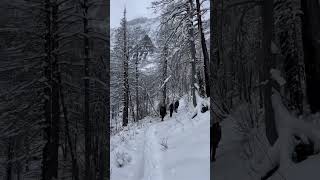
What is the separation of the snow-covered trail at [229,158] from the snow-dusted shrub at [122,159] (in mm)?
1244

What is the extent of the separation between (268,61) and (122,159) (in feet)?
6.72

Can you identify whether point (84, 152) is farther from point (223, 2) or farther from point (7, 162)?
point (223, 2)

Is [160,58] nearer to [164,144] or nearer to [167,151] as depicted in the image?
[164,144]

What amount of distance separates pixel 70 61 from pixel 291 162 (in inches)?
87.1

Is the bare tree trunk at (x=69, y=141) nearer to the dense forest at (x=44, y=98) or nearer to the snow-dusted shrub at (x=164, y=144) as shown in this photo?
the dense forest at (x=44, y=98)

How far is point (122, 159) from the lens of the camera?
4078 millimetres

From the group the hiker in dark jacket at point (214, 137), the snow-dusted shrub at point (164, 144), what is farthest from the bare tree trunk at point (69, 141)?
Answer: the hiker in dark jacket at point (214, 137)

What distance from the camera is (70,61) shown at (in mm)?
3539

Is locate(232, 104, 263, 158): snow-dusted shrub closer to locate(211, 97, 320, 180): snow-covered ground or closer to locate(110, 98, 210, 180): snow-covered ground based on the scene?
locate(211, 97, 320, 180): snow-covered ground

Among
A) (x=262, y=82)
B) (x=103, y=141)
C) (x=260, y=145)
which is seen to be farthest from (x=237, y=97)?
(x=103, y=141)

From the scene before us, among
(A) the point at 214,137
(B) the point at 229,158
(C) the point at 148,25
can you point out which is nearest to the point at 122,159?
(A) the point at 214,137

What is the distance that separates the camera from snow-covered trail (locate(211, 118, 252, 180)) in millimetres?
2787

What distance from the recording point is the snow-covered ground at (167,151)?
360 centimetres

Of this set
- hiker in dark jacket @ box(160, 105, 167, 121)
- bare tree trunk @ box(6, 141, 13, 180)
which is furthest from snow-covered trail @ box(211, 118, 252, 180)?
bare tree trunk @ box(6, 141, 13, 180)
